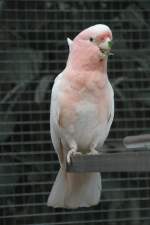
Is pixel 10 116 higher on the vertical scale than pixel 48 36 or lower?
lower

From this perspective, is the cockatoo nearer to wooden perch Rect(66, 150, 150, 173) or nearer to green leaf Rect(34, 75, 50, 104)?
wooden perch Rect(66, 150, 150, 173)

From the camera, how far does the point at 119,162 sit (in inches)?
56.9

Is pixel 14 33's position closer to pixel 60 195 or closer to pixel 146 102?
pixel 146 102

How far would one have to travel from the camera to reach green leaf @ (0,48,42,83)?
286 cm

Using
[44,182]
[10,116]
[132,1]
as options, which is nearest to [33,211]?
[44,182]

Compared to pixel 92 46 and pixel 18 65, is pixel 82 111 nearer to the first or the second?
pixel 92 46

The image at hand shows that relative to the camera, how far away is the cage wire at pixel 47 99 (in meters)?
2.85

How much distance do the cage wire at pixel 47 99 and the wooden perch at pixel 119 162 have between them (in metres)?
1.28

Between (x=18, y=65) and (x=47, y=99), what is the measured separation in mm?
157

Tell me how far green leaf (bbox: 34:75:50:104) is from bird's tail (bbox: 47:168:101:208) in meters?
0.84

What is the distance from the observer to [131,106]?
117 inches

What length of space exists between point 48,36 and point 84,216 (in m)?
0.66

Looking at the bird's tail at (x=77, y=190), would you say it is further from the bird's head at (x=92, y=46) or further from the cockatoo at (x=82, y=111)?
the bird's head at (x=92, y=46)

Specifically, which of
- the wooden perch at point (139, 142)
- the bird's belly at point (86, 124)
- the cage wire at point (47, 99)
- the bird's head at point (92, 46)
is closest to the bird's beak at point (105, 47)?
the bird's head at point (92, 46)
